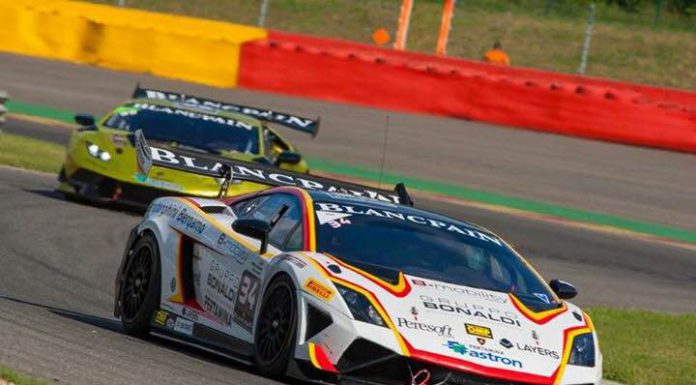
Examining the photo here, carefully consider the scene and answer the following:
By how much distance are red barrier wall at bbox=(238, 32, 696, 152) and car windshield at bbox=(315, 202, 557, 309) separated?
16.1m

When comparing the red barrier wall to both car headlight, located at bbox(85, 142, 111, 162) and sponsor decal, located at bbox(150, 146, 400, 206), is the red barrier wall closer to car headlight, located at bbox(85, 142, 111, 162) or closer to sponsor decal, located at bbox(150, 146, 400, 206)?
car headlight, located at bbox(85, 142, 111, 162)

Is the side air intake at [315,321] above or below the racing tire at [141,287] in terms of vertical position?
above

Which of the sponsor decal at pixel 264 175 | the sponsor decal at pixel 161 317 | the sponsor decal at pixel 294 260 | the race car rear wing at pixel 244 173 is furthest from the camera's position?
the sponsor decal at pixel 264 175

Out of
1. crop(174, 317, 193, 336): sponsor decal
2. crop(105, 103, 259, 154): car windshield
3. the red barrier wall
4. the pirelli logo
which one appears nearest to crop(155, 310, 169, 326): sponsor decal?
crop(174, 317, 193, 336): sponsor decal

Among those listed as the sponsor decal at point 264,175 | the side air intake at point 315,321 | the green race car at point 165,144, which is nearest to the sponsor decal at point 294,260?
the side air intake at point 315,321

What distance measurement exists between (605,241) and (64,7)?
1412 centimetres

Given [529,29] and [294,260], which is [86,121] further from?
[529,29]

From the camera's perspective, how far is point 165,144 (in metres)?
17.8

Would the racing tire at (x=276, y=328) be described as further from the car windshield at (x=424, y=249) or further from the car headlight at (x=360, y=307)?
the car windshield at (x=424, y=249)

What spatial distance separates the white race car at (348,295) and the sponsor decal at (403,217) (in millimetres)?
11

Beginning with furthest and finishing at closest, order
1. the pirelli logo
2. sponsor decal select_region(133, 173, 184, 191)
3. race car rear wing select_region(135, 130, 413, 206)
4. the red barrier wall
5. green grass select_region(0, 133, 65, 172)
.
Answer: the red barrier wall < green grass select_region(0, 133, 65, 172) < sponsor decal select_region(133, 173, 184, 191) < race car rear wing select_region(135, 130, 413, 206) < the pirelli logo

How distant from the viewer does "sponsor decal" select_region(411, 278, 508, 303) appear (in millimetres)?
8570

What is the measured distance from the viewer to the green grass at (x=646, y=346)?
427 inches

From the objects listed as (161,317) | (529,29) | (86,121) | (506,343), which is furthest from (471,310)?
(529,29)
